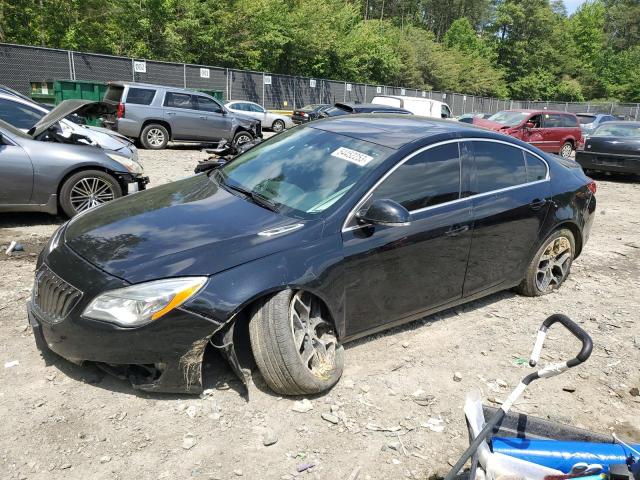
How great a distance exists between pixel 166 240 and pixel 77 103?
418cm

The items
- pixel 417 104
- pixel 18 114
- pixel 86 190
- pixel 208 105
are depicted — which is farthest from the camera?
pixel 417 104

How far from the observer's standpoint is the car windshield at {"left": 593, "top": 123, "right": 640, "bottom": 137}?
42.4 ft

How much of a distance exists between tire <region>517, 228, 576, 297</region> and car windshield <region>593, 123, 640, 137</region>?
31.9 feet

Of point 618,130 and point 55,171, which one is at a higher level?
point 618,130

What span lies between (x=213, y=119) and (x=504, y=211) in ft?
39.8

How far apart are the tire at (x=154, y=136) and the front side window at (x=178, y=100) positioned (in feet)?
2.25

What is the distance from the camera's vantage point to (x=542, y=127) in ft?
52.6

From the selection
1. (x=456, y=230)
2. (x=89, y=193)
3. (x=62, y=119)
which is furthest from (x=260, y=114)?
(x=456, y=230)

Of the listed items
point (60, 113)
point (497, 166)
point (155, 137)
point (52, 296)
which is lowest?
point (155, 137)

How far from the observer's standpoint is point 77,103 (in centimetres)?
630

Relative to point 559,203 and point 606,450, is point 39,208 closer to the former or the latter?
point 559,203

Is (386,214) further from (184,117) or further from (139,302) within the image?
(184,117)

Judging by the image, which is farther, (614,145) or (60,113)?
(614,145)

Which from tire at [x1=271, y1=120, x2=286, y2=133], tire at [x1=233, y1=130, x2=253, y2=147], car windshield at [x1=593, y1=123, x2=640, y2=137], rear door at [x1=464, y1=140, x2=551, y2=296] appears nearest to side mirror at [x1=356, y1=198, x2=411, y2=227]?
rear door at [x1=464, y1=140, x2=551, y2=296]
